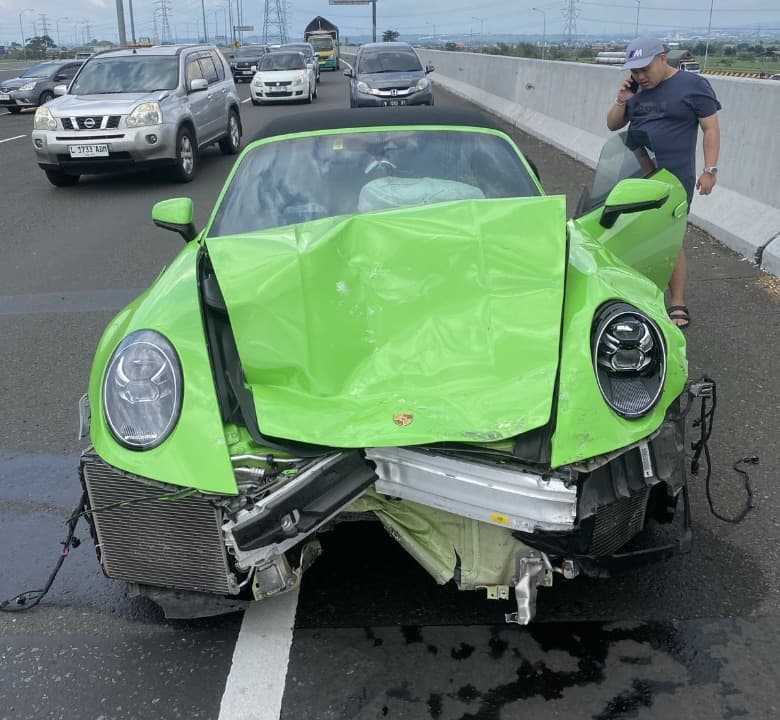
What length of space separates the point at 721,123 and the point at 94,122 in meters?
8.12

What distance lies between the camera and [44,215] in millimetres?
10961

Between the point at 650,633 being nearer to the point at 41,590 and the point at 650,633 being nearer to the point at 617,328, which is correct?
the point at 617,328

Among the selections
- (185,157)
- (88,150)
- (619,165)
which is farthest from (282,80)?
(619,165)

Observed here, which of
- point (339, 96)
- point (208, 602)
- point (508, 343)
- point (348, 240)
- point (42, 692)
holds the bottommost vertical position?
point (339, 96)

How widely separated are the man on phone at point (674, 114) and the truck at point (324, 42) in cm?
4935

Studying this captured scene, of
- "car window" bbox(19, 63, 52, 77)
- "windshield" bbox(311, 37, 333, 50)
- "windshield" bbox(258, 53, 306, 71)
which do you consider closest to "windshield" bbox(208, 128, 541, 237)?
"windshield" bbox(258, 53, 306, 71)

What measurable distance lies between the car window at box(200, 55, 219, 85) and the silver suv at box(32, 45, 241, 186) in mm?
36

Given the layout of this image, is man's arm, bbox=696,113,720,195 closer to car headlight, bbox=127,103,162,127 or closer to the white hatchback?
car headlight, bbox=127,103,162,127

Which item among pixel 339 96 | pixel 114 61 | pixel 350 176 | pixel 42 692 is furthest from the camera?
pixel 339 96

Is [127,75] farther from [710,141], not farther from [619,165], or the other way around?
[619,165]

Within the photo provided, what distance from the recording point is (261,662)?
9.32 feet

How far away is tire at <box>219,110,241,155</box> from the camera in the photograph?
15.3 meters

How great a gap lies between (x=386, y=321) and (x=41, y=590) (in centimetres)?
165

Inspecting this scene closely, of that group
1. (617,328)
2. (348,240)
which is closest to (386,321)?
(348,240)
